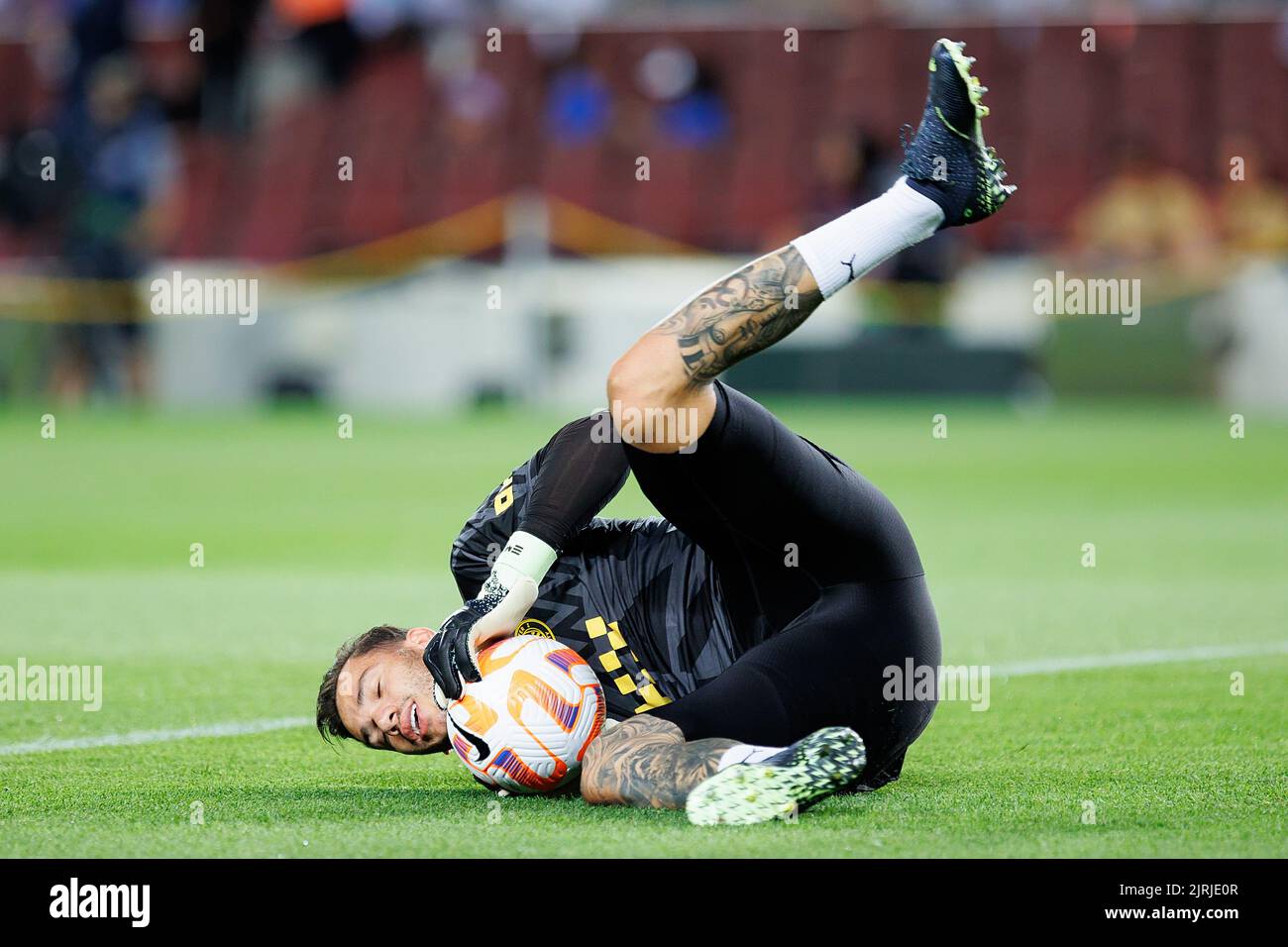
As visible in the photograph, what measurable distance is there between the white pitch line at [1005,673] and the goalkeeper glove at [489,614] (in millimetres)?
1588

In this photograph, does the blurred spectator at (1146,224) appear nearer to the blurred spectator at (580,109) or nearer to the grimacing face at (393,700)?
the blurred spectator at (580,109)

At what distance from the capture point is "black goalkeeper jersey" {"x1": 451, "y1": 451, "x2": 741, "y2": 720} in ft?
17.1

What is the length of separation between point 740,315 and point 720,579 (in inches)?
38.5

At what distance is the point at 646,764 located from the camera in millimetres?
4766

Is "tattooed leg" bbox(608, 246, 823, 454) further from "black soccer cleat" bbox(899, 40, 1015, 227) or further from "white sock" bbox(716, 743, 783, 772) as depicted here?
"white sock" bbox(716, 743, 783, 772)

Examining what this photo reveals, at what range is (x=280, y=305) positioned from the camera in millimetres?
21578

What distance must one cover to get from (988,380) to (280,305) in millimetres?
8072

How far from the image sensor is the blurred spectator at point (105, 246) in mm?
21750

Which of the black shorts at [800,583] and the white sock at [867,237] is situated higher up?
the white sock at [867,237]

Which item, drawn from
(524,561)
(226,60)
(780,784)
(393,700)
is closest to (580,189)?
(226,60)

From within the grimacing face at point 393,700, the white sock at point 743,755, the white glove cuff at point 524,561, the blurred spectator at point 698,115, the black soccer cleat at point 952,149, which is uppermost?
the blurred spectator at point 698,115

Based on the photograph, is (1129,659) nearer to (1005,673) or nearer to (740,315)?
(1005,673)

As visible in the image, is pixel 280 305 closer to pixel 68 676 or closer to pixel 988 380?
pixel 988 380

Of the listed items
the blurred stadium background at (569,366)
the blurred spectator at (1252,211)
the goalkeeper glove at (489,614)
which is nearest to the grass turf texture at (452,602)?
the blurred stadium background at (569,366)
